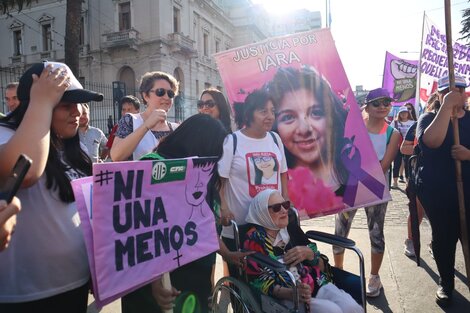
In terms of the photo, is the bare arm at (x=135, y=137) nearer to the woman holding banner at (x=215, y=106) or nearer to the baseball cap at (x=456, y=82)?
the woman holding banner at (x=215, y=106)

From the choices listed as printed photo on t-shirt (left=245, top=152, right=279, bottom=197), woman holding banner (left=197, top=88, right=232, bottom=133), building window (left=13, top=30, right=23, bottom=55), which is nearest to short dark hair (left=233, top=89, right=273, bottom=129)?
printed photo on t-shirt (left=245, top=152, right=279, bottom=197)

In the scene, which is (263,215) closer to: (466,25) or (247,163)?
(247,163)

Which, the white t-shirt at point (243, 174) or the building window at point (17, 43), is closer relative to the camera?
the white t-shirt at point (243, 174)

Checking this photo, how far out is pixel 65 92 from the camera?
1.47 meters

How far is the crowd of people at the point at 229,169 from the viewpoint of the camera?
1.38m

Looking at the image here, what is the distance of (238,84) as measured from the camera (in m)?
3.05

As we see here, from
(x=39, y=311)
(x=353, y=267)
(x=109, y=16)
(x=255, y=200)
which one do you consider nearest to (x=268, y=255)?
(x=255, y=200)

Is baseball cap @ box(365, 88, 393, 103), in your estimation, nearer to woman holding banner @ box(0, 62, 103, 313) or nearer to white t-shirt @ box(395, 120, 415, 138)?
woman holding banner @ box(0, 62, 103, 313)

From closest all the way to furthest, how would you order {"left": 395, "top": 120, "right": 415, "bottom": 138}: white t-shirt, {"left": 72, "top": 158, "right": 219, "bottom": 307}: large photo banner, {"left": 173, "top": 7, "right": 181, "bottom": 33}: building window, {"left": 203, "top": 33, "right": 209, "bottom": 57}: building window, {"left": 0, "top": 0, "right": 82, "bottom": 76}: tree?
{"left": 72, "top": 158, "right": 219, "bottom": 307}: large photo banner < {"left": 395, "top": 120, "right": 415, "bottom": 138}: white t-shirt < {"left": 0, "top": 0, "right": 82, "bottom": 76}: tree < {"left": 173, "top": 7, "right": 181, "bottom": 33}: building window < {"left": 203, "top": 33, "right": 209, "bottom": 57}: building window

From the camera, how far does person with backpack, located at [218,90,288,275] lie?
8.85 ft

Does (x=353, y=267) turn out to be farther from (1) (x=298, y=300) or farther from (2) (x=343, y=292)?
(1) (x=298, y=300)

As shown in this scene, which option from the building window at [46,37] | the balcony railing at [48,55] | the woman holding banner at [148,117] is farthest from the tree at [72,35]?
the building window at [46,37]

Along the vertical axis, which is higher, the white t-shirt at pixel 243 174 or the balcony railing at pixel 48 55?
the balcony railing at pixel 48 55

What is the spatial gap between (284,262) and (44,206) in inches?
58.8
